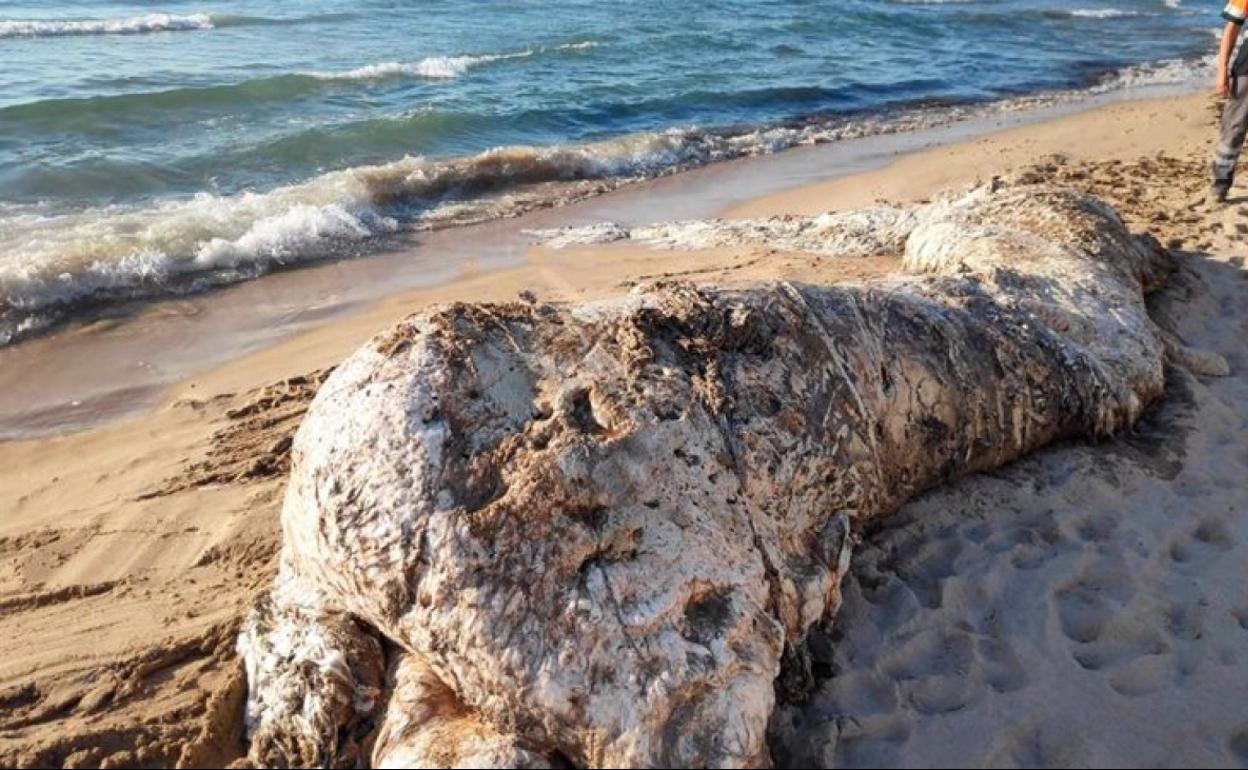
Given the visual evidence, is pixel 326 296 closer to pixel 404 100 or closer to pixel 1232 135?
pixel 404 100

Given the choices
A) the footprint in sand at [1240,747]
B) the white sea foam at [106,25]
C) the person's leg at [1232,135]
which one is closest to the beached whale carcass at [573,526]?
the footprint in sand at [1240,747]

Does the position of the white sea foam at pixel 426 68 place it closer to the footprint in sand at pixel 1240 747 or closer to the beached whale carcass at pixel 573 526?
the beached whale carcass at pixel 573 526

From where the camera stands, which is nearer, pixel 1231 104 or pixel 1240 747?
pixel 1240 747

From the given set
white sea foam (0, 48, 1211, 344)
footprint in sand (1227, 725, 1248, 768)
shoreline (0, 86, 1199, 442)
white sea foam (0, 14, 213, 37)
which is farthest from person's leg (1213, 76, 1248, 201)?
white sea foam (0, 14, 213, 37)

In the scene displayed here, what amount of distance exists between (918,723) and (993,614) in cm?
64

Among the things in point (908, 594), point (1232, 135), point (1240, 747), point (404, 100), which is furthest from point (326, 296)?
point (1232, 135)

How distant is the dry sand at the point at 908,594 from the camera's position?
8.82ft

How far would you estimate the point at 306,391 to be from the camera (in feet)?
16.3

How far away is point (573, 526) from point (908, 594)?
1.40 m

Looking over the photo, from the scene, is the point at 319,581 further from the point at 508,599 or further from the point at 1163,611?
the point at 1163,611

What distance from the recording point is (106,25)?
15031mm

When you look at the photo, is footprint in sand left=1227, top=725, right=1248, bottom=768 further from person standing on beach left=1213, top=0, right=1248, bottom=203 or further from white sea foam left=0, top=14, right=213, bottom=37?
white sea foam left=0, top=14, right=213, bottom=37

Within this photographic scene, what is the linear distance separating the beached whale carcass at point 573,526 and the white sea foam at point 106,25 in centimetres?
1487

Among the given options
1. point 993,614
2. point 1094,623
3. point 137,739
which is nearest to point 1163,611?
point 1094,623
